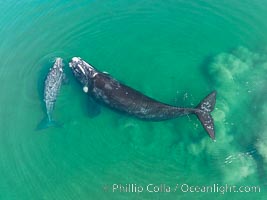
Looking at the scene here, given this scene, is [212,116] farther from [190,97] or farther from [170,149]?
[170,149]

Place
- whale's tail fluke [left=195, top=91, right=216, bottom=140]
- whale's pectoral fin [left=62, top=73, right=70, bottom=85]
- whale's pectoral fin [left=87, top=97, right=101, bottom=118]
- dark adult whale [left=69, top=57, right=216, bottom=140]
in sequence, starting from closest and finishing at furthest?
whale's tail fluke [left=195, top=91, right=216, bottom=140]
dark adult whale [left=69, top=57, right=216, bottom=140]
whale's pectoral fin [left=87, top=97, right=101, bottom=118]
whale's pectoral fin [left=62, top=73, right=70, bottom=85]

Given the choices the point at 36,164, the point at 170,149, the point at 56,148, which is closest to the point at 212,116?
the point at 170,149

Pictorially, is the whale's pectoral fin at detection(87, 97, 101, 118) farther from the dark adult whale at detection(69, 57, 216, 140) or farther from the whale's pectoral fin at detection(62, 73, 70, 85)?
the whale's pectoral fin at detection(62, 73, 70, 85)

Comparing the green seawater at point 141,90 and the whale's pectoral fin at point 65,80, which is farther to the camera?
the whale's pectoral fin at point 65,80

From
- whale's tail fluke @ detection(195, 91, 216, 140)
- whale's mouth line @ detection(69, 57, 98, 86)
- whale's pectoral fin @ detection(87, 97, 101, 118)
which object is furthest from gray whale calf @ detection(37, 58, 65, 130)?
whale's tail fluke @ detection(195, 91, 216, 140)

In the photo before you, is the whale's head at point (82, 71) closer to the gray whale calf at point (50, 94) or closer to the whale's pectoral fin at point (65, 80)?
the whale's pectoral fin at point (65, 80)

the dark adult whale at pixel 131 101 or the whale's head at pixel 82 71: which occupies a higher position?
the whale's head at pixel 82 71

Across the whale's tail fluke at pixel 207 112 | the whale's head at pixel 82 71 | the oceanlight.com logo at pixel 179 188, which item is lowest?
the oceanlight.com logo at pixel 179 188

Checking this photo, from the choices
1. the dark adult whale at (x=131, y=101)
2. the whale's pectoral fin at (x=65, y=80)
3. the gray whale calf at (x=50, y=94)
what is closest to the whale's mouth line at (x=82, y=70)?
the dark adult whale at (x=131, y=101)
